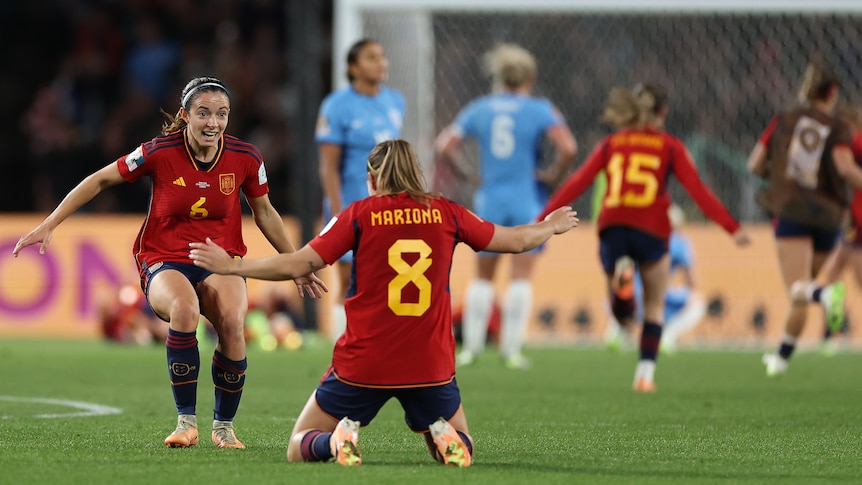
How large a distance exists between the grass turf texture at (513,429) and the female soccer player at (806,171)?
1.08 metres

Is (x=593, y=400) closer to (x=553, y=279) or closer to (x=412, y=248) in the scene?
(x=412, y=248)

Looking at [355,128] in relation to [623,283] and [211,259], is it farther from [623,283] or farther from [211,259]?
[211,259]

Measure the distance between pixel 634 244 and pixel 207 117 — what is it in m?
4.43

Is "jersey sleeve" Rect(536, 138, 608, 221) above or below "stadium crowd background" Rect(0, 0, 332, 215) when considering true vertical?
below

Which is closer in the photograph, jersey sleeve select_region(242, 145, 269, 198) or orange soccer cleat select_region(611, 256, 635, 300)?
jersey sleeve select_region(242, 145, 269, 198)

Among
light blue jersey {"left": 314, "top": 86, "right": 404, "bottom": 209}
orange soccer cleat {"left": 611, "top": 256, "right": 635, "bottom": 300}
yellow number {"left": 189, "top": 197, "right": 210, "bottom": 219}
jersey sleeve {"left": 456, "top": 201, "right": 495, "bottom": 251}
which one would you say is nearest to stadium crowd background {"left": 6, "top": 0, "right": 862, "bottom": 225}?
light blue jersey {"left": 314, "top": 86, "right": 404, "bottom": 209}

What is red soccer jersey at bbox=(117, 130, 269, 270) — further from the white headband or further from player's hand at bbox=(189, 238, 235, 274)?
player's hand at bbox=(189, 238, 235, 274)

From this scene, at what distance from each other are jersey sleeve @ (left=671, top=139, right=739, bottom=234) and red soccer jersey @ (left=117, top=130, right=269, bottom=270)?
13.4 ft

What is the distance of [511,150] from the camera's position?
499 inches

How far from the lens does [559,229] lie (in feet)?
19.1

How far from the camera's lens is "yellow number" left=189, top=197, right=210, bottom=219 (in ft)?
21.6

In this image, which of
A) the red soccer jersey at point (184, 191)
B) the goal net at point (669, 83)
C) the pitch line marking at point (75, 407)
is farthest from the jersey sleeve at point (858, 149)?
the red soccer jersey at point (184, 191)

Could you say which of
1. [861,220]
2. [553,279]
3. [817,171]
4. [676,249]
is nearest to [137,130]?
[553,279]

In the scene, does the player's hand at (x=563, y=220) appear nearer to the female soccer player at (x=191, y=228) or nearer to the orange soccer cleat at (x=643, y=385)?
the female soccer player at (x=191, y=228)
